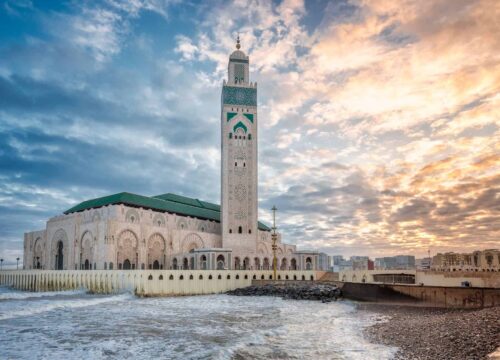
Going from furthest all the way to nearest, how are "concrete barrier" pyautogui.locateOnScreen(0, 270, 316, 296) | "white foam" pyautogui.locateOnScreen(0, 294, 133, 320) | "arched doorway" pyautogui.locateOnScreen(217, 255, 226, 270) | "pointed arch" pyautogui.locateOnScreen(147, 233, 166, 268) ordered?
"arched doorway" pyautogui.locateOnScreen(217, 255, 226, 270), "pointed arch" pyautogui.locateOnScreen(147, 233, 166, 268), "concrete barrier" pyautogui.locateOnScreen(0, 270, 316, 296), "white foam" pyautogui.locateOnScreen(0, 294, 133, 320)

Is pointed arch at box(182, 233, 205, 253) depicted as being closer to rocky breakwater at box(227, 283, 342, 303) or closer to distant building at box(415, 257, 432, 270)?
rocky breakwater at box(227, 283, 342, 303)

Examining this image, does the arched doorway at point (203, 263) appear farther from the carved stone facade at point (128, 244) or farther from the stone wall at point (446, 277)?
the stone wall at point (446, 277)

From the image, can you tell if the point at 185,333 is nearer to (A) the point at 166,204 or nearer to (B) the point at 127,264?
(B) the point at 127,264

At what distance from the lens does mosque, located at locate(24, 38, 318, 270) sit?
5456cm

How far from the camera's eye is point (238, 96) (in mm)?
66812

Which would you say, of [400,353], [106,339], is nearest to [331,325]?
[400,353]

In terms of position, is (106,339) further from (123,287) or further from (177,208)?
(177,208)

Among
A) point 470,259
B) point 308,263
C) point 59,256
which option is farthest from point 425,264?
point 59,256

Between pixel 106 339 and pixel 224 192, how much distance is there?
47.1 meters

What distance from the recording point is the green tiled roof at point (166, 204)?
57750 millimetres

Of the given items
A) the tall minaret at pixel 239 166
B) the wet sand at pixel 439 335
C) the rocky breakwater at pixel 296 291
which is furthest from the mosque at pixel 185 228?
the wet sand at pixel 439 335

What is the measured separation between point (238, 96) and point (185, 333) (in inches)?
2036

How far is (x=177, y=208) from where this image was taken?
6575cm

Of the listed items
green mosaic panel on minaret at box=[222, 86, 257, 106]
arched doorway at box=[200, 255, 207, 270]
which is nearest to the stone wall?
arched doorway at box=[200, 255, 207, 270]
